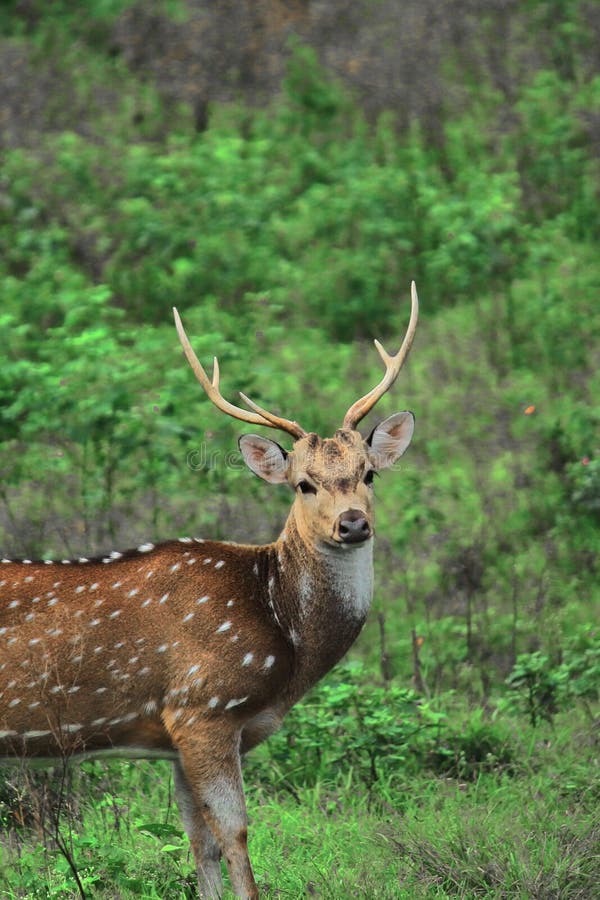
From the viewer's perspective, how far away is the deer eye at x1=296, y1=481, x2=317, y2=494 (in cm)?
592

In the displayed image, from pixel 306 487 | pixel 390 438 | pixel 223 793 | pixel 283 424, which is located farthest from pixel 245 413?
pixel 223 793

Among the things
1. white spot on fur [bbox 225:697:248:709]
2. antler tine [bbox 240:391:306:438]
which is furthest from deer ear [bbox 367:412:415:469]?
white spot on fur [bbox 225:697:248:709]

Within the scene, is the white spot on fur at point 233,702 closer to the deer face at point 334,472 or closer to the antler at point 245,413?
the deer face at point 334,472

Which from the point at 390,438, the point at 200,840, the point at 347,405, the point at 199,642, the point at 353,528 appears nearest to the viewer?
the point at 353,528

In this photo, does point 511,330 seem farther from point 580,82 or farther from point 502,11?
point 502,11

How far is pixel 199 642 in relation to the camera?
18.8ft

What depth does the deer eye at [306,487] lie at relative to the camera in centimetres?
592

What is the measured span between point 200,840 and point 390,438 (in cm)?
181

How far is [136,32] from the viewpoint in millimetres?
15445

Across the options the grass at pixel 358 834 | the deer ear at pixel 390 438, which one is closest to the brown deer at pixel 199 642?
the deer ear at pixel 390 438

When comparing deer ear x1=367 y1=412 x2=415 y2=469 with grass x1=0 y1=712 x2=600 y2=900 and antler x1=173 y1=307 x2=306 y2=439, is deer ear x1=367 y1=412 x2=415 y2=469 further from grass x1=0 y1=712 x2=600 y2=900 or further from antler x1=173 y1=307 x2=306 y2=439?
grass x1=0 y1=712 x2=600 y2=900

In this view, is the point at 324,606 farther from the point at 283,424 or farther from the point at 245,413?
the point at 245,413

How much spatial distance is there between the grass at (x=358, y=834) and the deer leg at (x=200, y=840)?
0.10 meters

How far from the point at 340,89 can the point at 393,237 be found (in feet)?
9.10
